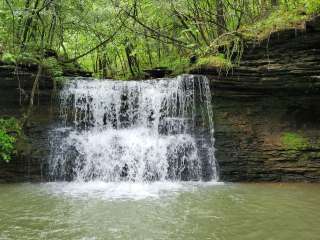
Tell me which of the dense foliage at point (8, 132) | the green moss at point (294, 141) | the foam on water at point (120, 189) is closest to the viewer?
the foam on water at point (120, 189)

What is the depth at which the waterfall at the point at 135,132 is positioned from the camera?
10.7 meters

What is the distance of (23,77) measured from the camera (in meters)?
11.2

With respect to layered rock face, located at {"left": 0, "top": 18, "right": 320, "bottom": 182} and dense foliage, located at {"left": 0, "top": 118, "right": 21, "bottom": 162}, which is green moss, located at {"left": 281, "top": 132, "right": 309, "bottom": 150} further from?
dense foliage, located at {"left": 0, "top": 118, "right": 21, "bottom": 162}

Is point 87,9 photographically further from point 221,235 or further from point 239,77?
point 221,235

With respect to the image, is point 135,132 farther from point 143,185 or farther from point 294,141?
point 294,141

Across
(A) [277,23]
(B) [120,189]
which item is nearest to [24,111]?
(B) [120,189]

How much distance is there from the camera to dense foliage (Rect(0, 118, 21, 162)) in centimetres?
953

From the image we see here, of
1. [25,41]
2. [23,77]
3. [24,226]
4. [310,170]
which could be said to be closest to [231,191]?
[310,170]

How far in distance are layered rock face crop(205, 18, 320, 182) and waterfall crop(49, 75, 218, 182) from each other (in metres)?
0.54

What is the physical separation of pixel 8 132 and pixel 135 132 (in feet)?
11.5

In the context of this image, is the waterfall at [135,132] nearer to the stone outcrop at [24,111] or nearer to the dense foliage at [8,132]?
the stone outcrop at [24,111]

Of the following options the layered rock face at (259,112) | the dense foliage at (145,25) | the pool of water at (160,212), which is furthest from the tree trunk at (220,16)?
the pool of water at (160,212)

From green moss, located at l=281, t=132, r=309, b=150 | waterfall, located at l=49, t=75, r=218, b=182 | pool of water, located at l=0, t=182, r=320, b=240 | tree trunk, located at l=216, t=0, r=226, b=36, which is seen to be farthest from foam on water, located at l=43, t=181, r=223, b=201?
tree trunk, located at l=216, t=0, r=226, b=36

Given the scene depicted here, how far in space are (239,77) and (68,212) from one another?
6.38m
